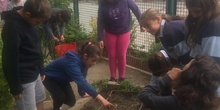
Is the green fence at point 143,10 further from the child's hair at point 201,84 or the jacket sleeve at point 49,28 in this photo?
the child's hair at point 201,84

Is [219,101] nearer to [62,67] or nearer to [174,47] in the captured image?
[174,47]

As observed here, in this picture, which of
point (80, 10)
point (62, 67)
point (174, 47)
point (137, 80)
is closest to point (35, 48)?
point (62, 67)

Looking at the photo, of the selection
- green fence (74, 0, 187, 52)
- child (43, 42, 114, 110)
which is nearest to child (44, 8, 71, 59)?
green fence (74, 0, 187, 52)

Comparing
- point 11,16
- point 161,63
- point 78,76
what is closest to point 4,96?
point 78,76

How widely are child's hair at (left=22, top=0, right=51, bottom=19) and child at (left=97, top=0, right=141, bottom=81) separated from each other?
1.90m

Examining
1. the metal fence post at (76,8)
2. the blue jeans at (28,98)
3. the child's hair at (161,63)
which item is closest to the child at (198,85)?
the child's hair at (161,63)

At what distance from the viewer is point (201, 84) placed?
6.77ft

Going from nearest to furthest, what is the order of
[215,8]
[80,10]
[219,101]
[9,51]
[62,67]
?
[219,101]
[215,8]
[9,51]
[62,67]
[80,10]

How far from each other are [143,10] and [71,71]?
9.13 ft

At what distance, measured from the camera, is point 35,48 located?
3201mm

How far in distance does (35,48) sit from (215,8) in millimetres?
1738

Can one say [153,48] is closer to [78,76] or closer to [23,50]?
[78,76]

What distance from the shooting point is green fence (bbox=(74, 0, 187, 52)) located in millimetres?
5223

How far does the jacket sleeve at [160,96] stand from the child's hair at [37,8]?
119 centimetres
